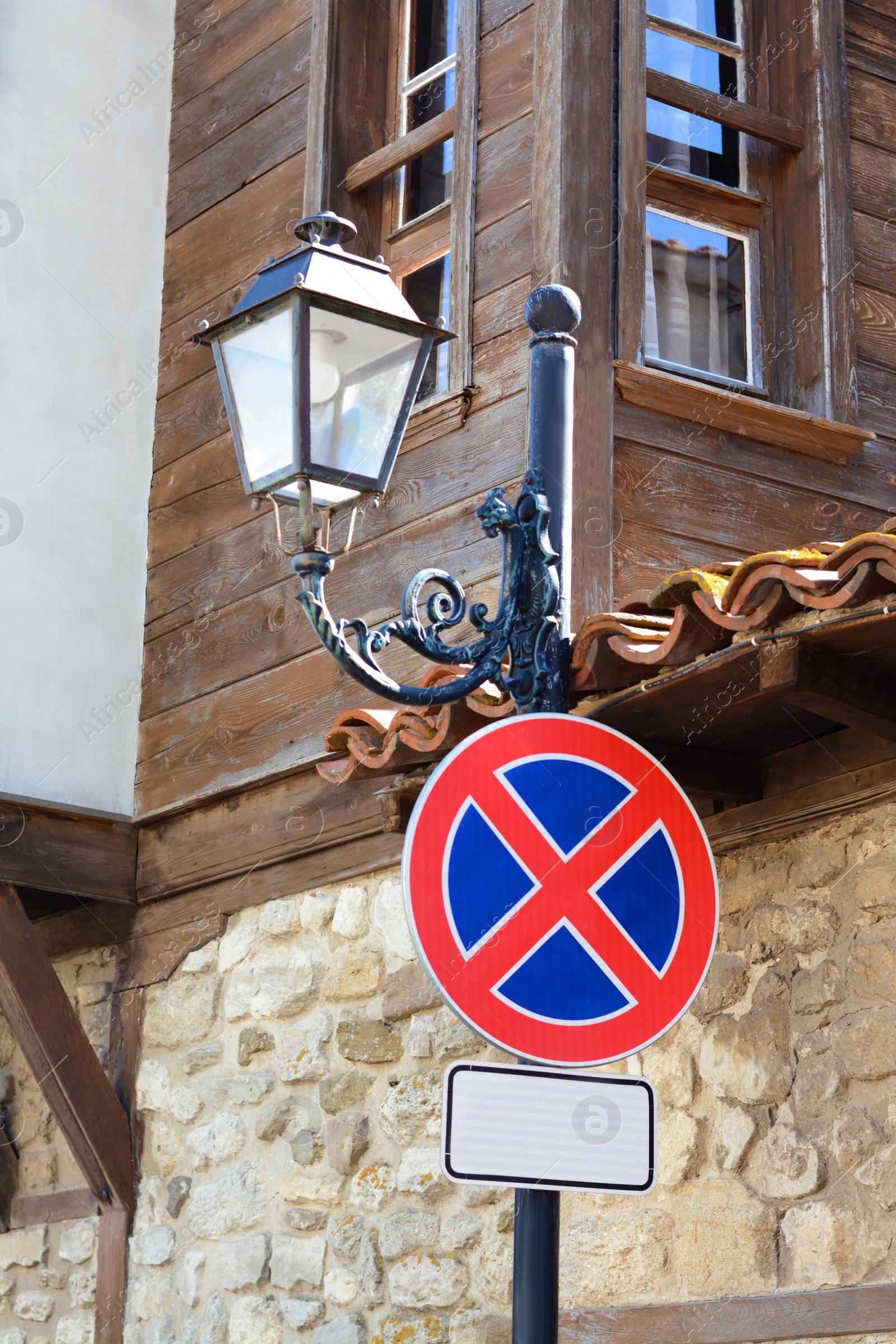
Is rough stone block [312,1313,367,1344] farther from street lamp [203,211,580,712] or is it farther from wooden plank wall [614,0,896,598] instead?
street lamp [203,211,580,712]

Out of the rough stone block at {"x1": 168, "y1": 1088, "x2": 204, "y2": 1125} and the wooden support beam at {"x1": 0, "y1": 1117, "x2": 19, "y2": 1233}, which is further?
the wooden support beam at {"x1": 0, "y1": 1117, "x2": 19, "y2": 1233}

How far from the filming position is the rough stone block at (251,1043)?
489 centimetres

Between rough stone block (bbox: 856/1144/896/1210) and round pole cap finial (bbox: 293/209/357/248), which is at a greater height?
round pole cap finial (bbox: 293/209/357/248)

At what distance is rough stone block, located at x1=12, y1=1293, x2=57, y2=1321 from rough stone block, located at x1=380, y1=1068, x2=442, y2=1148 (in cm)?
185

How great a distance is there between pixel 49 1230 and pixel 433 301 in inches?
133

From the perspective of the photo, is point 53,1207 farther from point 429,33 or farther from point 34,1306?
point 429,33

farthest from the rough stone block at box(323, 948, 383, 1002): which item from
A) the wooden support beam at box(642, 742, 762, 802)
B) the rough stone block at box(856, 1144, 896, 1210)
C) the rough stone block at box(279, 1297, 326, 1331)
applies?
the rough stone block at box(856, 1144, 896, 1210)

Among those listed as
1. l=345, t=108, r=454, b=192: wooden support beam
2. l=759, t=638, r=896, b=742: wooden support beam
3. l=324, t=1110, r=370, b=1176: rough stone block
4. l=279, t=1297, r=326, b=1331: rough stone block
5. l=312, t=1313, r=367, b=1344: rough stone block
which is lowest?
l=312, t=1313, r=367, b=1344: rough stone block

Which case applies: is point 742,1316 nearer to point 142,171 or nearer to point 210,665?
point 210,665

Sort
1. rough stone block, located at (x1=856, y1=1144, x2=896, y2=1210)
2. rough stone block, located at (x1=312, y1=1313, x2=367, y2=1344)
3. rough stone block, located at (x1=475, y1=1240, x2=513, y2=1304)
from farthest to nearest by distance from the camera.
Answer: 1. rough stone block, located at (x1=312, y1=1313, x2=367, y2=1344)
2. rough stone block, located at (x1=475, y1=1240, x2=513, y2=1304)
3. rough stone block, located at (x1=856, y1=1144, x2=896, y2=1210)

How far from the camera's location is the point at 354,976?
464 centimetres

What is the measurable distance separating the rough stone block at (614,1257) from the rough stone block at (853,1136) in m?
0.51

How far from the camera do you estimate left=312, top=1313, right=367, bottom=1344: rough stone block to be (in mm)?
4277

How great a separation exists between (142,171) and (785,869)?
12.6ft
